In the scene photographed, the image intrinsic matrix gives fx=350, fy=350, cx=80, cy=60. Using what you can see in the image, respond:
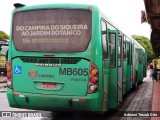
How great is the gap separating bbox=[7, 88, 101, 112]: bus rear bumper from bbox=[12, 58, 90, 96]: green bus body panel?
0.37 ft

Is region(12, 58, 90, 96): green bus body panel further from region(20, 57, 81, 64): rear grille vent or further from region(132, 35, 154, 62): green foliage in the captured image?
region(132, 35, 154, 62): green foliage

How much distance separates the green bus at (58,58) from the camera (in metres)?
7.72

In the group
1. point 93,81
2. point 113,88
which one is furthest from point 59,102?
point 113,88

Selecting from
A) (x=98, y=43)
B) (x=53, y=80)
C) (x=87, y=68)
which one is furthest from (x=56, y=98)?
(x=98, y=43)

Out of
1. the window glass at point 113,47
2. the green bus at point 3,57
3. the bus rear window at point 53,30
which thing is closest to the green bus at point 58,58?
the bus rear window at point 53,30

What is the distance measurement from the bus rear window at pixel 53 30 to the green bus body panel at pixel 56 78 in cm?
39

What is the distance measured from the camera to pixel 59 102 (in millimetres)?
7750

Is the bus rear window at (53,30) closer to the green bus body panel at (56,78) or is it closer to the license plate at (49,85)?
the green bus body panel at (56,78)

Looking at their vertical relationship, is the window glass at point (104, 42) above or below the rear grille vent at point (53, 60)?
above

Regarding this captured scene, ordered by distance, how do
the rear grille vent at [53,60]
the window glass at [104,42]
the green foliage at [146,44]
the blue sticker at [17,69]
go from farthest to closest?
1. the green foliage at [146,44]
2. the window glass at [104,42]
3. the blue sticker at [17,69]
4. the rear grille vent at [53,60]

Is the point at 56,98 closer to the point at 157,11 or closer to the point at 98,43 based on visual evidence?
the point at 98,43

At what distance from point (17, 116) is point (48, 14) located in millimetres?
3209

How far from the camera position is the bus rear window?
7906mm

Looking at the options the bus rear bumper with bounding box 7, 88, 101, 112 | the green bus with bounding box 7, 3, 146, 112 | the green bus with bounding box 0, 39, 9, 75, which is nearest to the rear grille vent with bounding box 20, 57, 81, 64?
the green bus with bounding box 7, 3, 146, 112
